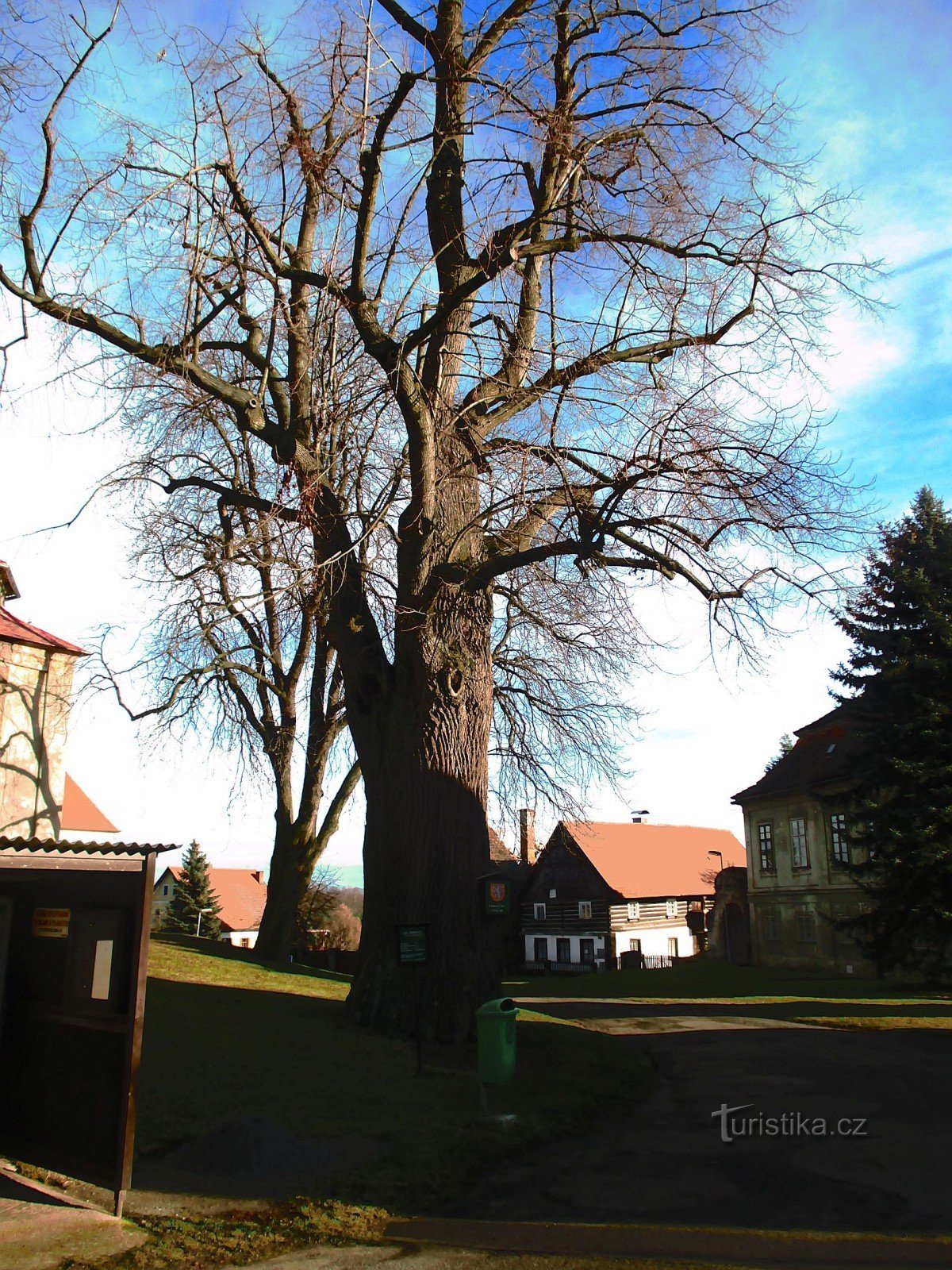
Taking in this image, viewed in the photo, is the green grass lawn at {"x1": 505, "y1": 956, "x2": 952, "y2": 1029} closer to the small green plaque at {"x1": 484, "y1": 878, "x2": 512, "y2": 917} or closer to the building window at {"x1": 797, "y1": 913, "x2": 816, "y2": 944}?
the building window at {"x1": 797, "y1": 913, "x2": 816, "y2": 944}

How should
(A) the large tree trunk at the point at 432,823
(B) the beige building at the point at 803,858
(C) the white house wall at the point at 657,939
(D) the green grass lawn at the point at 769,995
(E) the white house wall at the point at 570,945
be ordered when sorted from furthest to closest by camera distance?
(C) the white house wall at the point at 657,939, (E) the white house wall at the point at 570,945, (B) the beige building at the point at 803,858, (D) the green grass lawn at the point at 769,995, (A) the large tree trunk at the point at 432,823

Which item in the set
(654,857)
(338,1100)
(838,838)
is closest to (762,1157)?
(338,1100)

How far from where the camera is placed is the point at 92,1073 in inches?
263

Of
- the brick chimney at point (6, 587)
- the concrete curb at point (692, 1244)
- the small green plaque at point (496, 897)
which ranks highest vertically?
the brick chimney at point (6, 587)

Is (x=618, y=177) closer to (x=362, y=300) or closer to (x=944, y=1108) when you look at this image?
(x=362, y=300)

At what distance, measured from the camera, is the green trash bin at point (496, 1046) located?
9.81 metres

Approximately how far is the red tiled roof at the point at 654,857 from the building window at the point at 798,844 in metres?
11.2

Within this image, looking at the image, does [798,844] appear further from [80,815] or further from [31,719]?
[80,815]

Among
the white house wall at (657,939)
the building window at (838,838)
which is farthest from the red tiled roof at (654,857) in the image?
the building window at (838,838)

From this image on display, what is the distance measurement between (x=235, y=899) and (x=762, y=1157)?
274 ft

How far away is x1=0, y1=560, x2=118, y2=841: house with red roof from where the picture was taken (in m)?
22.0

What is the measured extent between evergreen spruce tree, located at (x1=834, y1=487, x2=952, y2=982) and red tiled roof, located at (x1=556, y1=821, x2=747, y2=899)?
75.7ft

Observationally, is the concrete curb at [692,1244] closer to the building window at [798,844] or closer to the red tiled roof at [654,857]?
the building window at [798,844]

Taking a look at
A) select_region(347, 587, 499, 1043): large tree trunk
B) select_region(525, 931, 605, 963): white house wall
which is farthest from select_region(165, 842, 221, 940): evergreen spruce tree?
select_region(347, 587, 499, 1043): large tree trunk
